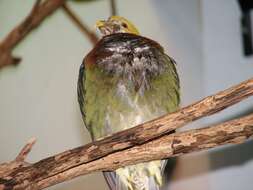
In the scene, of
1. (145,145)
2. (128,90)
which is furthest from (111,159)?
(128,90)

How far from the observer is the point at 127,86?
1.06 meters

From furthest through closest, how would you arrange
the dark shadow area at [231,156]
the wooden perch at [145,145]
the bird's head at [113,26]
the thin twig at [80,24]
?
the thin twig at [80,24]
the dark shadow area at [231,156]
the bird's head at [113,26]
the wooden perch at [145,145]

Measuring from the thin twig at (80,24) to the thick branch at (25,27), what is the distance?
3 cm

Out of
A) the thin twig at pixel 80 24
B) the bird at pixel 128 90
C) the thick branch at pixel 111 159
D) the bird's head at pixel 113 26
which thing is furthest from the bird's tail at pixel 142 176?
the thin twig at pixel 80 24

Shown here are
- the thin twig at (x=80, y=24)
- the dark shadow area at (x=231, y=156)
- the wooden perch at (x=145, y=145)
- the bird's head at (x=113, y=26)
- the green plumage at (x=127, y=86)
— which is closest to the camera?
the wooden perch at (x=145, y=145)

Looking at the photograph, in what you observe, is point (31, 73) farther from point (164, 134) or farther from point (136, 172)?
point (164, 134)

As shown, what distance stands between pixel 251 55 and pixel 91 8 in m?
0.54

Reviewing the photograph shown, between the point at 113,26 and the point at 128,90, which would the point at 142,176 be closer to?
the point at 128,90

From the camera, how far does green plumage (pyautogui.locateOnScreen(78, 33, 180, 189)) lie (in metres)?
1.06

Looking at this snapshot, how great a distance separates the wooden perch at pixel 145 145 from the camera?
0.82 meters

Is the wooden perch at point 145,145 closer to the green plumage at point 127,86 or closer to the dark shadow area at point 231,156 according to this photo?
the green plumage at point 127,86

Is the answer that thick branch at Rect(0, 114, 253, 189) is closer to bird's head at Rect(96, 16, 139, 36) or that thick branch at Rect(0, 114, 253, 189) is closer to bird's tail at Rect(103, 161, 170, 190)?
bird's tail at Rect(103, 161, 170, 190)

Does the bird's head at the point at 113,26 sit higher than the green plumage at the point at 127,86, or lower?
higher

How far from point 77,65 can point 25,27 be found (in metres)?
0.22
